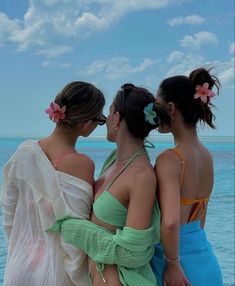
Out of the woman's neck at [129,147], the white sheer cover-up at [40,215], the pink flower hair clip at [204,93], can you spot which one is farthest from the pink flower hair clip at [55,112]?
the pink flower hair clip at [204,93]

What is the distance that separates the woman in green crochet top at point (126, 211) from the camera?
6.13ft

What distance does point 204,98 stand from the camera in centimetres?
209

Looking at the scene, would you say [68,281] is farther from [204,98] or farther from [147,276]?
[204,98]

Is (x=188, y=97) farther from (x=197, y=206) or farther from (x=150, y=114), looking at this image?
(x=197, y=206)

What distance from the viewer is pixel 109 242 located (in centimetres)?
189

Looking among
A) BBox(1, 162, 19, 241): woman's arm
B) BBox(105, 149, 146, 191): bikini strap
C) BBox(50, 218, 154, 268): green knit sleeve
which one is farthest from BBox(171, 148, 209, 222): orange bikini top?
BBox(1, 162, 19, 241): woman's arm

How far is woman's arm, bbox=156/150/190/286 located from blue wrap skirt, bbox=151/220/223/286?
65 mm

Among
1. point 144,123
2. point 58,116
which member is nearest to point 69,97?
point 58,116

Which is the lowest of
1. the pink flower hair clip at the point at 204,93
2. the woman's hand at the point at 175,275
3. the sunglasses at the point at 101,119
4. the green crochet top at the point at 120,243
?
the woman's hand at the point at 175,275

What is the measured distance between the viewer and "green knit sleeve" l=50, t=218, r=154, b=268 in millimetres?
1853

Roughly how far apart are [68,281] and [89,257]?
0.42ft

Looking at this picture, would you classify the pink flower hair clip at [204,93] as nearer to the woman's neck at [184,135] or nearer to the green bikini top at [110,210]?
the woman's neck at [184,135]

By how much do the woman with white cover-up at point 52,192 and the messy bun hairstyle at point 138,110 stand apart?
12cm

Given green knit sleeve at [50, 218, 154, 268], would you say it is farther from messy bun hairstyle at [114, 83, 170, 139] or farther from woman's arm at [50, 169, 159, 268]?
messy bun hairstyle at [114, 83, 170, 139]
